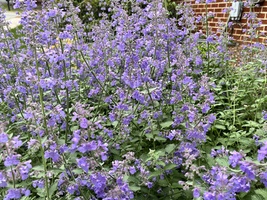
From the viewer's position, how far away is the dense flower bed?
196cm

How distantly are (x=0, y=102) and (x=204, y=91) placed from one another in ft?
7.35

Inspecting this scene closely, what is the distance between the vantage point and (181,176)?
9.24ft

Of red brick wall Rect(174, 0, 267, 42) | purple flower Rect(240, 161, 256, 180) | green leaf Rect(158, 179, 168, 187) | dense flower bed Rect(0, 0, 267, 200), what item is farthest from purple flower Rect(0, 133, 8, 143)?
red brick wall Rect(174, 0, 267, 42)

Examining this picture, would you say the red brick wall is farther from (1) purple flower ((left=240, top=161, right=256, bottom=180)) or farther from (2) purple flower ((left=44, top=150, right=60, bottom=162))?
(1) purple flower ((left=240, top=161, right=256, bottom=180))

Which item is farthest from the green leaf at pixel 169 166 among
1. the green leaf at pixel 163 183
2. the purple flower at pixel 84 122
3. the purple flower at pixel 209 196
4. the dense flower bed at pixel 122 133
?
the purple flower at pixel 84 122

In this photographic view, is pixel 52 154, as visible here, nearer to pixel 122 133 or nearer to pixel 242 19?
pixel 122 133

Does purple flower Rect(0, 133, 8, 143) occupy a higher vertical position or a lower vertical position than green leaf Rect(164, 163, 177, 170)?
higher

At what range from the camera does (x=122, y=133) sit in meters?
2.90

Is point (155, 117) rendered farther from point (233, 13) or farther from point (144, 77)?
point (233, 13)

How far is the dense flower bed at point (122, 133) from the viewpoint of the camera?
1.96 m

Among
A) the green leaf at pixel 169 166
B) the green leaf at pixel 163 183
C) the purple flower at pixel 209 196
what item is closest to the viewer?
the purple flower at pixel 209 196

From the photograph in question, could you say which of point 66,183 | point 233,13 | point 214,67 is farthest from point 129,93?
point 233,13

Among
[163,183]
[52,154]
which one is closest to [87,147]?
[52,154]

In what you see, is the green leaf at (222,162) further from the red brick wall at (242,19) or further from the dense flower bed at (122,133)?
the red brick wall at (242,19)
